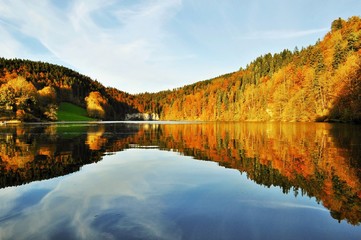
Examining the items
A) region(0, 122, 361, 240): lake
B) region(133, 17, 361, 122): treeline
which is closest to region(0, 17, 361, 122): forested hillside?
region(133, 17, 361, 122): treeline

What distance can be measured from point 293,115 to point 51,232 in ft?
363

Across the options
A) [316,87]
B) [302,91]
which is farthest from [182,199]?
[302,91]

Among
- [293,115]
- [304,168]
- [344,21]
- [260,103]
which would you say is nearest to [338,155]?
[304,168]

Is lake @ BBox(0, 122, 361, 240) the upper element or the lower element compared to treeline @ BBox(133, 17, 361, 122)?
lower

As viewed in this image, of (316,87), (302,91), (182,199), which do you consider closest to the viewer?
(182,199)

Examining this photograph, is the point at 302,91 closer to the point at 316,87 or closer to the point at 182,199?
the point at 316,87

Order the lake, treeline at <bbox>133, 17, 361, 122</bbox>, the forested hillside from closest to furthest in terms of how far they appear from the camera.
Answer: the lake < treeline at <bbox>133, 17, 361, 122</bbox> < the forested hillside

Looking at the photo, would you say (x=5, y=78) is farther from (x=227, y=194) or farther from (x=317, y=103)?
(x=227, y=194)

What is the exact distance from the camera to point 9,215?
8.91 m

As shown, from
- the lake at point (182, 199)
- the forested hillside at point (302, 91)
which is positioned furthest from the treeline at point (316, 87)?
the lake at point (182, 199)

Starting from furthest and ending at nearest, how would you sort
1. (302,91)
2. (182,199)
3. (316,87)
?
(302,91) < (316,87) < (182,199)

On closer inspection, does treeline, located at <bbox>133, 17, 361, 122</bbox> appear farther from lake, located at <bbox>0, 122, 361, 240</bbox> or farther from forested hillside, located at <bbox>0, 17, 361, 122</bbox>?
lake, located at <bbox>0, 122, 361, 240</bbox>

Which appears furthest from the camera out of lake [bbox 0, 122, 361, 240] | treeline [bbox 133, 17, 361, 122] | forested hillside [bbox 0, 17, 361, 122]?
forested hillside [bbox 0, 17, 361, 122]

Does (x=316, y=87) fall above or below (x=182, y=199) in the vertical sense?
above
